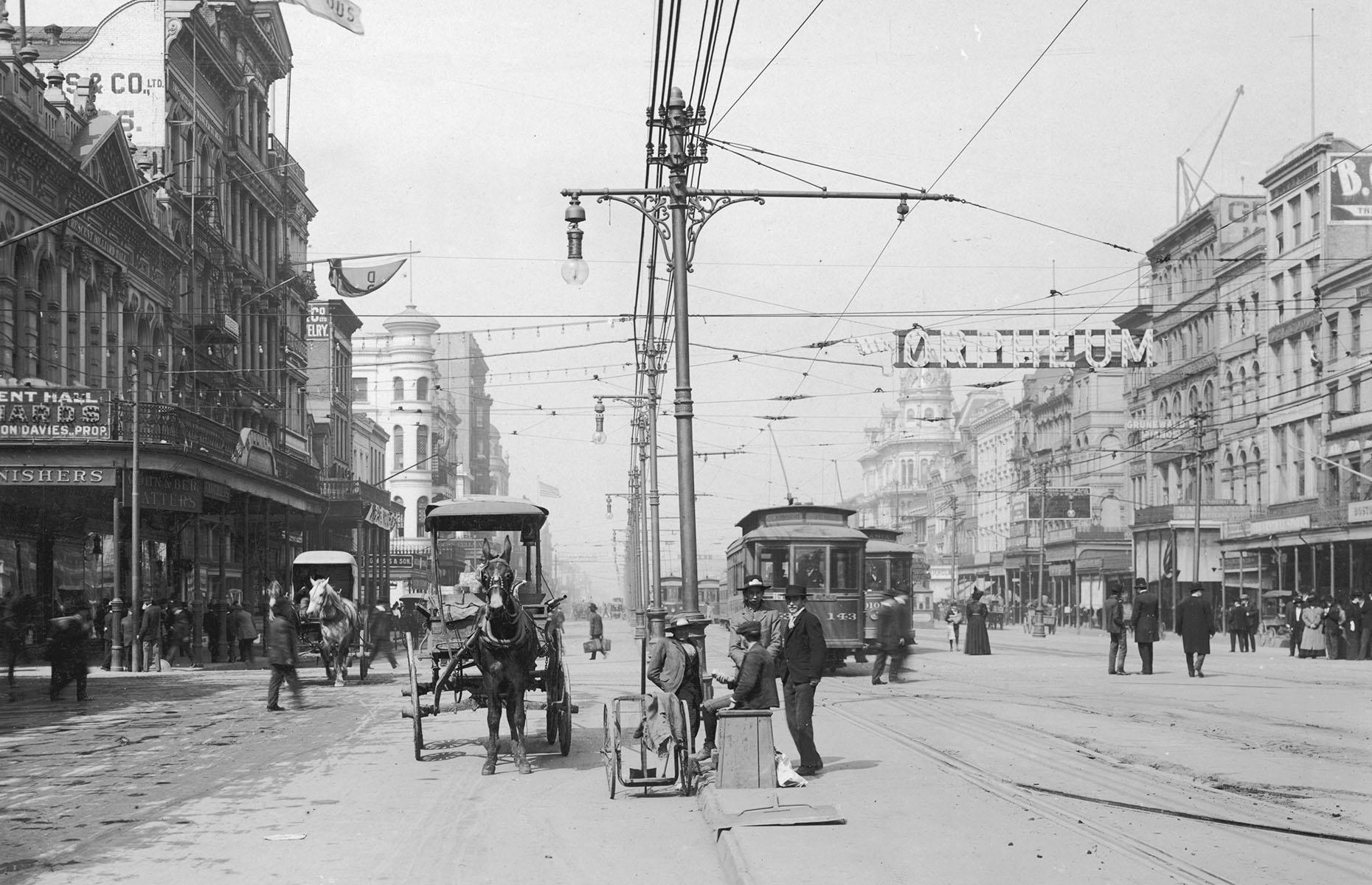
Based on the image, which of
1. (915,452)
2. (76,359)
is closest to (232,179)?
(76,359)

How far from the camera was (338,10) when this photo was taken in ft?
104

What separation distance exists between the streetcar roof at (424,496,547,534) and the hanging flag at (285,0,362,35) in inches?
580

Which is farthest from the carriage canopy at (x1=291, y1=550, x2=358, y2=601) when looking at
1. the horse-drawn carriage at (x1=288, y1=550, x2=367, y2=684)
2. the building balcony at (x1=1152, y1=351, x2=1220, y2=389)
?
the building balcony at (x1=1152, y1=351, x2=1220, y2=389)

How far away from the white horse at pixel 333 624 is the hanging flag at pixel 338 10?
11360mm

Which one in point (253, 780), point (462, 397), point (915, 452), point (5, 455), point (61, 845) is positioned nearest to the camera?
point (61, 845)

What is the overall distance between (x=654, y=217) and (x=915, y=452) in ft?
468

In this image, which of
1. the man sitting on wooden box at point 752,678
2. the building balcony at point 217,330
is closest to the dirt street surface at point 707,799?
the man sitting on wooden box at point 752,678

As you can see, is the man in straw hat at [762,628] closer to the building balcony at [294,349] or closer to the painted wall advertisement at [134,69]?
the painted wall advertisement at [134,69]

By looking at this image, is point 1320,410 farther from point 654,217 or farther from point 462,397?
point 462,397

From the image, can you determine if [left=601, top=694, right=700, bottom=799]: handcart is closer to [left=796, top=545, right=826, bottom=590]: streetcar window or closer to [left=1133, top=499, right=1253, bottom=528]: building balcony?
[left=796, top=545, right=826, bottom=590]: streetcar window

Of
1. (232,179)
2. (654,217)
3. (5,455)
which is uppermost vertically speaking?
(232,179)

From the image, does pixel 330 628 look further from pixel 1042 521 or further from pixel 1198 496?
pixel 1042 521

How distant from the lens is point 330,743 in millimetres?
16812

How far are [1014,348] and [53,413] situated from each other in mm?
21722
